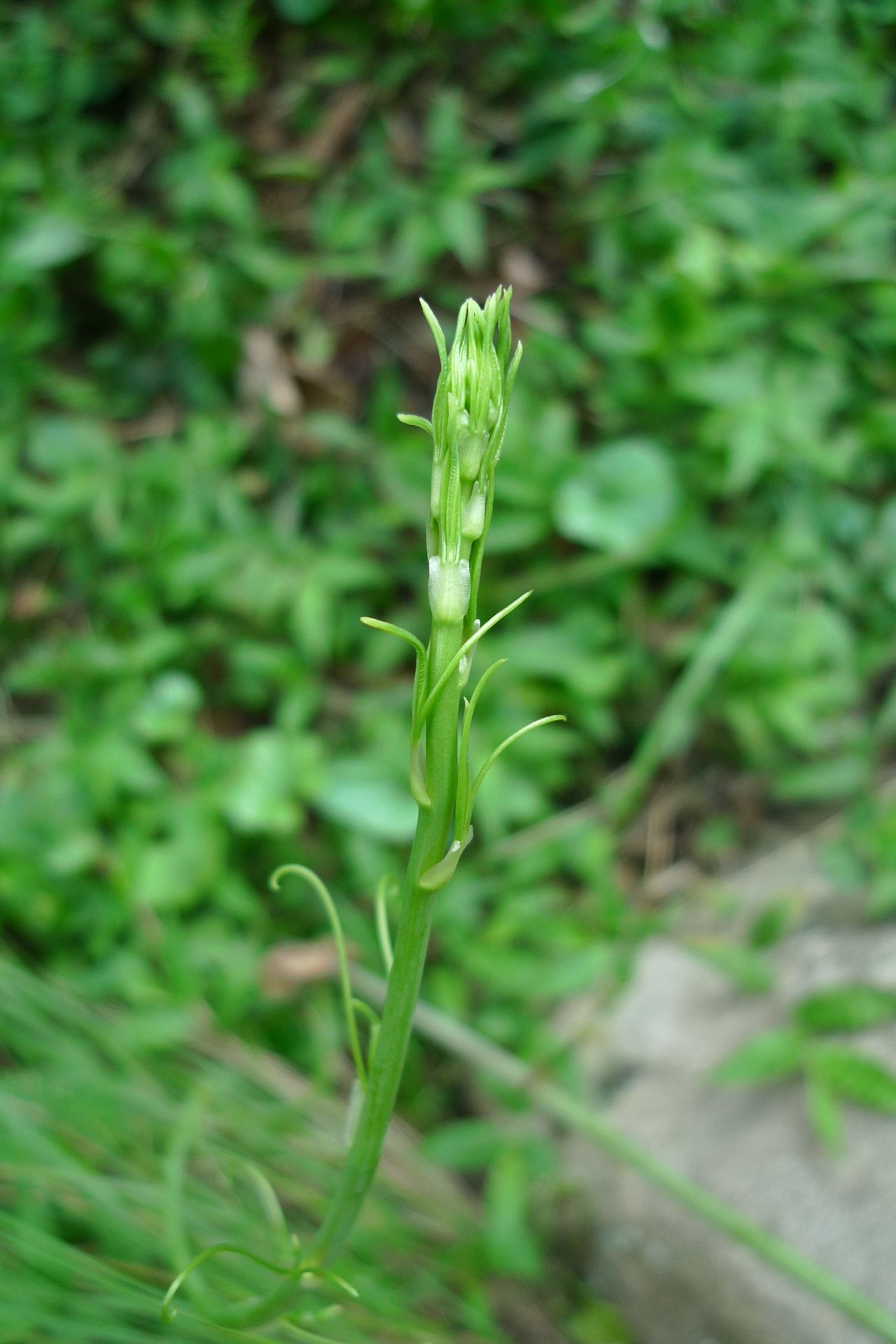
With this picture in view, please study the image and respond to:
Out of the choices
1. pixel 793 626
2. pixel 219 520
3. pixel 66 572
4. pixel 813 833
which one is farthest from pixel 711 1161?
pixel 66 572

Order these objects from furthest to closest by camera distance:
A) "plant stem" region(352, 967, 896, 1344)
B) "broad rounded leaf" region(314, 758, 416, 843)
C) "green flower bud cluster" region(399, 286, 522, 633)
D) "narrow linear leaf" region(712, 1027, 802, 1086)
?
"broad rounded leaf" region(314, 758, 416, 843)
"narrow linear leaf" region(712, 1027, 802, 1086)
"plant stem" region(352, 967, 896, 1344)
"green flower bud cluster" region(399, 286, 522, 633)

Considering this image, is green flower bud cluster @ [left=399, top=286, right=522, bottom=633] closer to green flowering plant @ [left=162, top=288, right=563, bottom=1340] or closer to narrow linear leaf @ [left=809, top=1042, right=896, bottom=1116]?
green flowering plant @ [left=162, top=288, right=563, bottom=1340]

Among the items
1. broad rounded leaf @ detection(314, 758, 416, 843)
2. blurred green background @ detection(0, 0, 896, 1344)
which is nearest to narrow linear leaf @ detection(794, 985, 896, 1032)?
blurred green background @ detection(0, 0, 896, 1344)

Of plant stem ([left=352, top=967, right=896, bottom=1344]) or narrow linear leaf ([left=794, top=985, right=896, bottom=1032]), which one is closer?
plant stem ([left=352, top=967, right=896, bottom=1344])

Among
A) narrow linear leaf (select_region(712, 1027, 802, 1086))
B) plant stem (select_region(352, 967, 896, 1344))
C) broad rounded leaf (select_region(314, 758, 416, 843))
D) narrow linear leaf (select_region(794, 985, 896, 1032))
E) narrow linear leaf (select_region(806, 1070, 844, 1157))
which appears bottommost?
plant stem (select_region(352, 967, 896, 1344))

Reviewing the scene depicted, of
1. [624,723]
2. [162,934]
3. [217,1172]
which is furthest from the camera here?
[624,723]

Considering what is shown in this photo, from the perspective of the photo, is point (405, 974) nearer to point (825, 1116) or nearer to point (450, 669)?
point (450, 669)

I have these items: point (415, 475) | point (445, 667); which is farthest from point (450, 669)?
point (415, 475)

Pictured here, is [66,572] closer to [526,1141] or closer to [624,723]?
[624,723]
